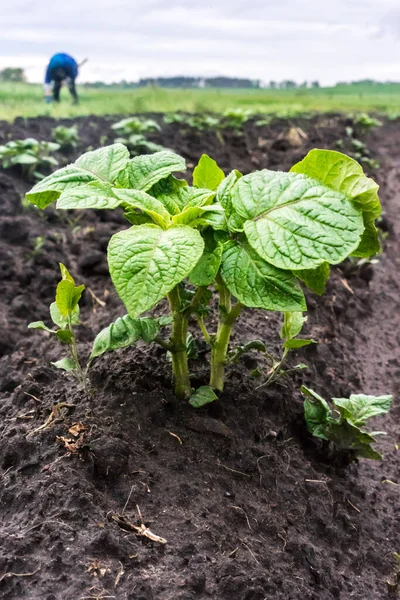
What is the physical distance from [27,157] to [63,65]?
2.36 metres

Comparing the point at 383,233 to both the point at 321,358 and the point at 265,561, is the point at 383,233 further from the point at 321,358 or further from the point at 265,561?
the point at 265,561

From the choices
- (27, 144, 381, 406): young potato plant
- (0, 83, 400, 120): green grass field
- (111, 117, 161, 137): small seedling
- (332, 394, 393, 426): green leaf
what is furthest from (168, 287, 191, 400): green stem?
(0, 83, 400, 120): green grass field

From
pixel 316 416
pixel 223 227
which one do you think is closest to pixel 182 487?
pixel 316 416

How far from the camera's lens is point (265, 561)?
136 centimetres

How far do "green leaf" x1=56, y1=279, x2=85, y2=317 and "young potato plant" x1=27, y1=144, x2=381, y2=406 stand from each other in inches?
5.7

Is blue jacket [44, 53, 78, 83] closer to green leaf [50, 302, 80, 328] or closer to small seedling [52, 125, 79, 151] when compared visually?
small seedling [52, 125, 79, 151]

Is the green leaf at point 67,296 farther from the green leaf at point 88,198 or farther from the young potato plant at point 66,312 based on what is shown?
the green leaf at point 88,198

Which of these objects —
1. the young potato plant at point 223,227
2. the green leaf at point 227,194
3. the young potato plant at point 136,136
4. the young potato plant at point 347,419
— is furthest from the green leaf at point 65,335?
the young potato plant at point 136,136

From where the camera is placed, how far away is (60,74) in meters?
5.70

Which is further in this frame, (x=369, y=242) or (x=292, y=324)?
(x=292, y=324)

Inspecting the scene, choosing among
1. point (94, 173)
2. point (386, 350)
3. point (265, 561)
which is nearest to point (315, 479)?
point (265, 561)

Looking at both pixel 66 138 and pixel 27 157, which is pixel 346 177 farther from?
pixel 66 138

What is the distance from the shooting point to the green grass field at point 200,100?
6.00 metres

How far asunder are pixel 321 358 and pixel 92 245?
1.41m
